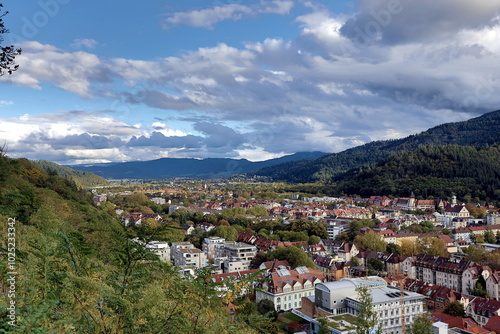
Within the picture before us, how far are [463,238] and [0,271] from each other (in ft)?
141

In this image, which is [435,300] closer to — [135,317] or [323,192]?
[135,317]

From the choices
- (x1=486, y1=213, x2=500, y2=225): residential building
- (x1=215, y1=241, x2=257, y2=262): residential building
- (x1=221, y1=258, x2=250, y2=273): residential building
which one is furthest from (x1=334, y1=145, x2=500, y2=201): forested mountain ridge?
(x1=221, y1=258, x2=250, y2=273): residential building

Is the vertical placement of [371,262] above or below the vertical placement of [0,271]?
below

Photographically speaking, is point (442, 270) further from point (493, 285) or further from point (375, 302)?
point (375, 302)

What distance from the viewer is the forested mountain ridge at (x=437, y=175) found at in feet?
205

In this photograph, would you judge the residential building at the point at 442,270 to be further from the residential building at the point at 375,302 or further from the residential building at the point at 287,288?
the residential building at the point at 287,288

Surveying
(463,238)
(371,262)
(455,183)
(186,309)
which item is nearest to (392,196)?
(455,183)

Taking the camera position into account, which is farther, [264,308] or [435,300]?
[435,300]

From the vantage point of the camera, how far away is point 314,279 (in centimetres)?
2200

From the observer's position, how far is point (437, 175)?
6950 centimetres

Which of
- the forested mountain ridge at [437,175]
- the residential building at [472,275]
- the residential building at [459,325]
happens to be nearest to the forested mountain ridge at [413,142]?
the forested mountain ridge at [437,175]

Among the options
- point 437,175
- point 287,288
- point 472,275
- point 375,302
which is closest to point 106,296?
point 375,302

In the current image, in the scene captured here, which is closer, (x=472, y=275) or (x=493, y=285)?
(x=493, y=285)

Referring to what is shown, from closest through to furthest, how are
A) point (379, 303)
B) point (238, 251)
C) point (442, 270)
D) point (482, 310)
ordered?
1. point (379, 303)
2. point (482, 310)
3. point (442, 270)
4. point (238, 251)
